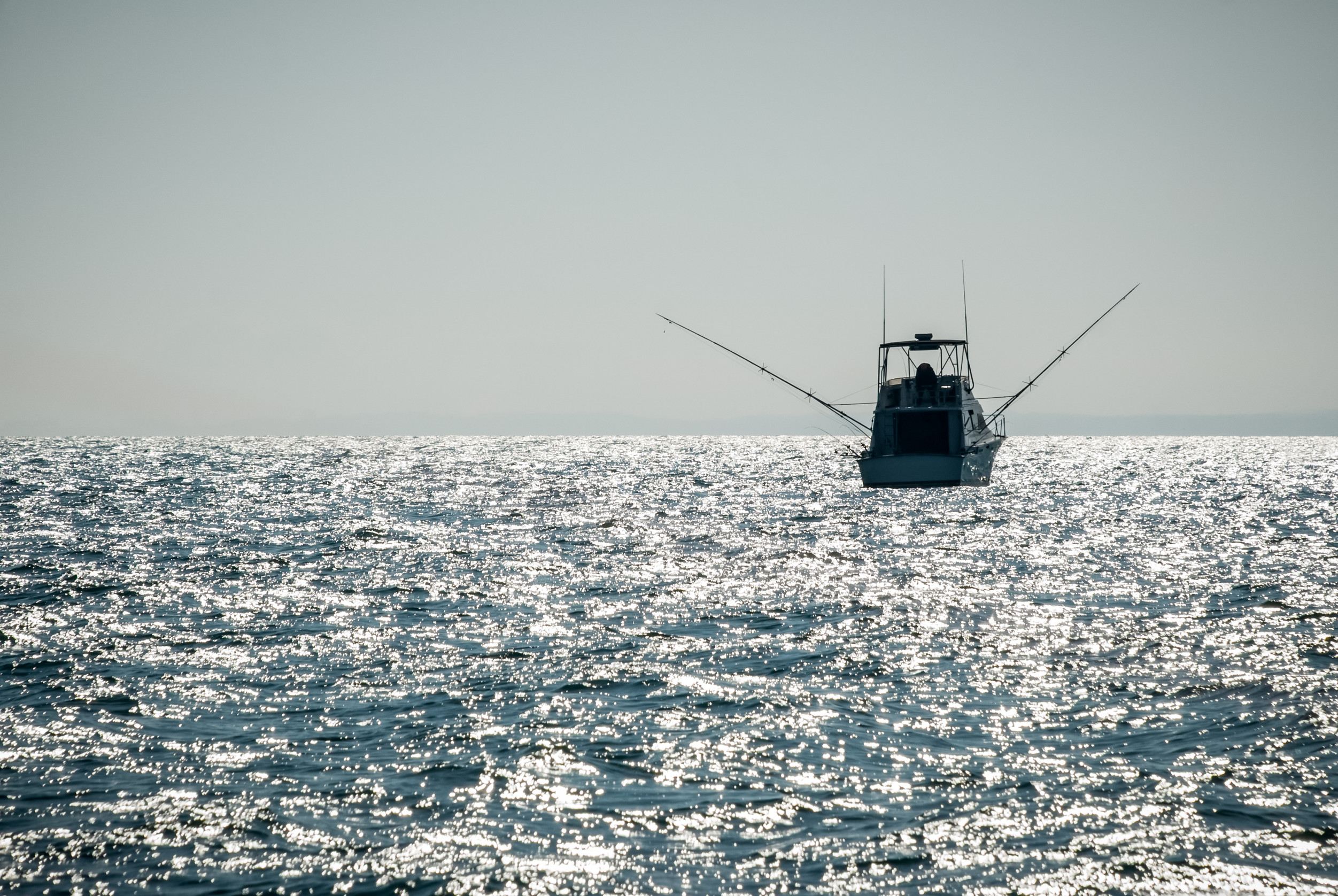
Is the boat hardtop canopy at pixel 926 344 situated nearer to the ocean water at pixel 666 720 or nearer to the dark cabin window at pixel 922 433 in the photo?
the dark cabin window at pixel 922 433

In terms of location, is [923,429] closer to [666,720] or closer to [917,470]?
[917,470]

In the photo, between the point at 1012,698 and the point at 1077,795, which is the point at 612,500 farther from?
the point at 1077,795

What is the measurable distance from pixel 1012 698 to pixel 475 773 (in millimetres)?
6756

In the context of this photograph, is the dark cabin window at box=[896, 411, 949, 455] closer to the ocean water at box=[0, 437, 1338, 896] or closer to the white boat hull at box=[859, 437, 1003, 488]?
the white boat hull at box=[859, 437, 1003, 488]

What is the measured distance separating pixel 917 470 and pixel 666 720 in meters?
37.7

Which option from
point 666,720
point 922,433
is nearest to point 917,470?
point 922,433

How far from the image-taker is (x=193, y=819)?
29.4 feet

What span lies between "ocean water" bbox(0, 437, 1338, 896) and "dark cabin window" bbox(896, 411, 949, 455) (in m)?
18.9

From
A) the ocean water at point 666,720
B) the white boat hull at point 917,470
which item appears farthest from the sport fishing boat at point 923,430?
the ocean water at point 666,720

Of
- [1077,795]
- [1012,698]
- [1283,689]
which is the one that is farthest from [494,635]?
[1283,689]

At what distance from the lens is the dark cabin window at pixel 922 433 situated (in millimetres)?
48625

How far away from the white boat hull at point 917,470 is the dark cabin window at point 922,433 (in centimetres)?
77

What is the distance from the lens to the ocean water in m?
8.23

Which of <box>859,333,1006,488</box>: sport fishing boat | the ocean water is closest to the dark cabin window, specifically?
<box>859,333,1006,488</box>: sport fishing boat
